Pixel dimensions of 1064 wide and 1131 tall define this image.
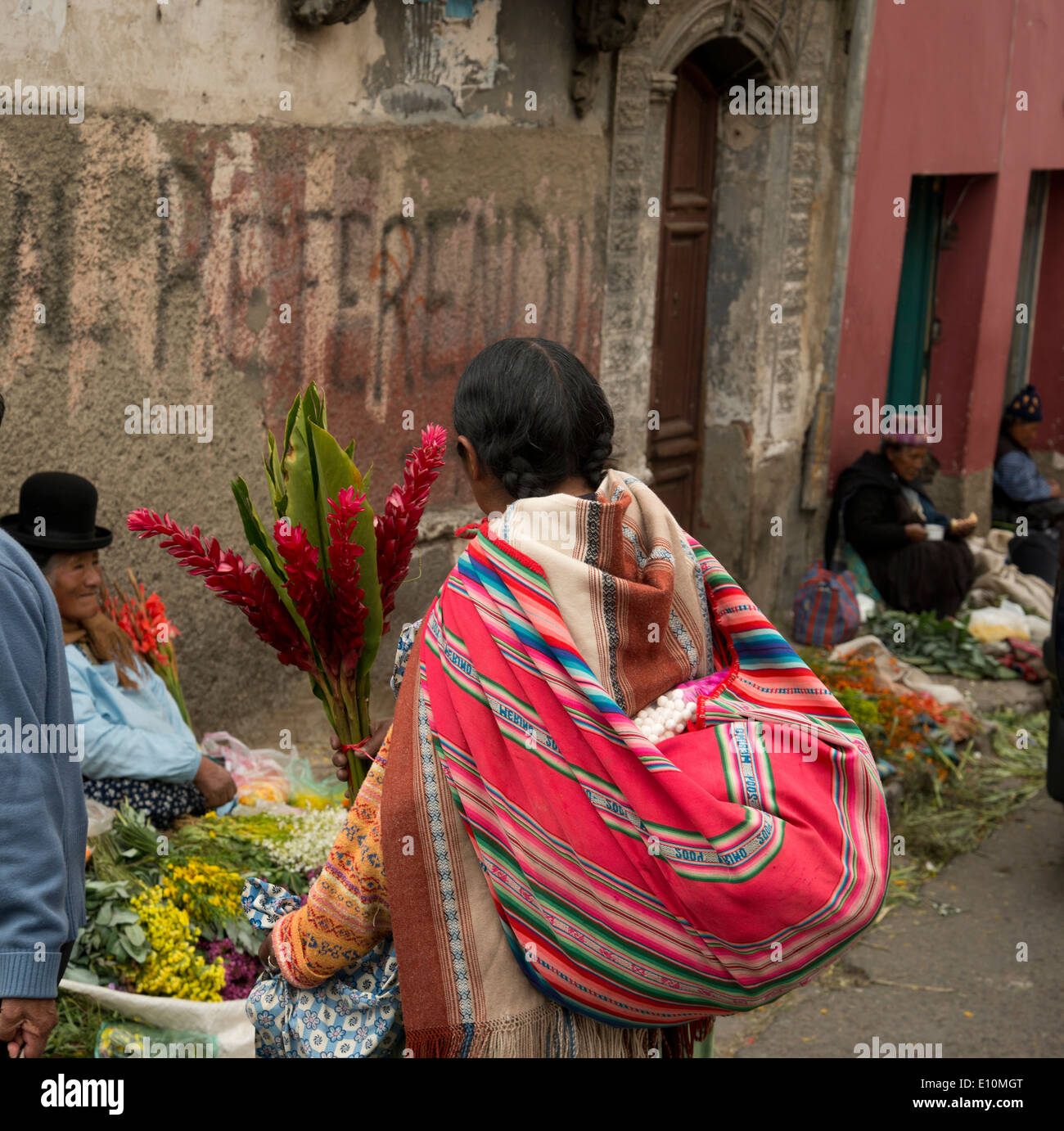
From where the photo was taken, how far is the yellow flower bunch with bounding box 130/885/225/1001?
10.6 ft

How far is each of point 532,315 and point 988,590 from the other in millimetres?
4282

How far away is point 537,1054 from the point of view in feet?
6.49

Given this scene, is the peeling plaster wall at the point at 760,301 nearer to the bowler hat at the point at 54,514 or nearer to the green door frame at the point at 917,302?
the green door frame at the point at 917,302

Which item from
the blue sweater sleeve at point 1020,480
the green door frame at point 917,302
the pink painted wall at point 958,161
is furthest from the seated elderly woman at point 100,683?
the blue sweater sleeve at point 1020,480

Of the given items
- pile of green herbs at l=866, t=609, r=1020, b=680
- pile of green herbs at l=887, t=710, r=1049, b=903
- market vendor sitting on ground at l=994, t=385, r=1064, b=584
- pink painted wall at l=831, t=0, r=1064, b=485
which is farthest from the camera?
market vendor sitting on ground at l=994, t=385, r=1064, b=584

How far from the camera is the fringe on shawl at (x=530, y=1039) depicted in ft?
6.38

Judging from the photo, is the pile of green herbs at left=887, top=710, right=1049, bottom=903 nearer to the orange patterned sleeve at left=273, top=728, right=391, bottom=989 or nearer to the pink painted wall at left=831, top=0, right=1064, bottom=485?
the pink painted wall at left=831, top=0, right=1064, bottom=485

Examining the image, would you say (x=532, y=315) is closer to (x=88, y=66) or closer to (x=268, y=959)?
(x=88, y=66)

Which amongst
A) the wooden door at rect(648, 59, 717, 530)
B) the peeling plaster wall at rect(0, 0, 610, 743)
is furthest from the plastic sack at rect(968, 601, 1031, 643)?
the peeling plaster wall at rect(0, 0, 610, 743)

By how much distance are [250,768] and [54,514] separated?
1227 millimetres

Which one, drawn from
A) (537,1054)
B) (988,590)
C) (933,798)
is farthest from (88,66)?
(988,590)

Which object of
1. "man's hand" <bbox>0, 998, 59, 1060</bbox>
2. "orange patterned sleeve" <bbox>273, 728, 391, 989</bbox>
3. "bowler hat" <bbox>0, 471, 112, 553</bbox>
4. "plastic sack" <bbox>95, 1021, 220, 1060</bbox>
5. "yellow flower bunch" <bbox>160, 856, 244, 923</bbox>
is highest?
"bowler hat" <bbox>0, 471, 112, 553</bbox>

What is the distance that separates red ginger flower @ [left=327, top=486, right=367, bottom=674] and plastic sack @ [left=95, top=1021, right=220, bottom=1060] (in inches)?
52.7

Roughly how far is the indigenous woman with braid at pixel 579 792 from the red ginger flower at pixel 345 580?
0.19 metres
